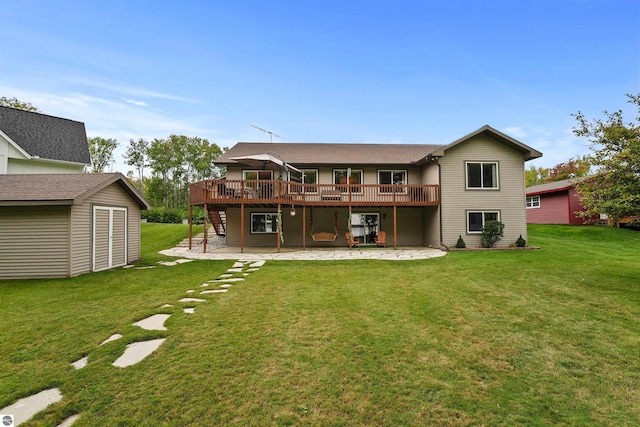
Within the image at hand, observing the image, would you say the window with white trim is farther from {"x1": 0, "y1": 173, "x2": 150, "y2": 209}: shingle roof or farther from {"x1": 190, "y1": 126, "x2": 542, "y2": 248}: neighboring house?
{"x1": 0, "y1": 173, "x2": 150, "y2": 209}: shingle roof

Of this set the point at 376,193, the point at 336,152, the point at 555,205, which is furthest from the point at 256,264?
the point at 555,205

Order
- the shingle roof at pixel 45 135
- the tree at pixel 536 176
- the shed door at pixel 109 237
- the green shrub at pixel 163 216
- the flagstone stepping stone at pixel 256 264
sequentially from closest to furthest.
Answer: the shed door at pixel 109 237, the flagstone stepping stone at pixel 256 264, the shingle roof at pixel 45 135, the green shrub at pixel 163 216, the tree at pixel 536 176

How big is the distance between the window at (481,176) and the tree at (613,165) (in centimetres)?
673

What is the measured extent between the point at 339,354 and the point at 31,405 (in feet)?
9.32

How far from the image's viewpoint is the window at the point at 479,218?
14297 mm

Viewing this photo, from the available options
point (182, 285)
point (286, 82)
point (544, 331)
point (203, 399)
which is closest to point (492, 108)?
point (286, 82)

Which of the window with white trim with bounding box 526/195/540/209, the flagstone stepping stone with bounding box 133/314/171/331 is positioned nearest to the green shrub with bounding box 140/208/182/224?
the flagstone stepping stone with bounding box 133/314/171/331

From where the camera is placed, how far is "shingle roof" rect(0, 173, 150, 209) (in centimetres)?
798

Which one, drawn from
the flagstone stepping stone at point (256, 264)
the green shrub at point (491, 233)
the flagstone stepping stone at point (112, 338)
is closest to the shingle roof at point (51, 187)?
the flagstone stepping stone at point (256, 264)

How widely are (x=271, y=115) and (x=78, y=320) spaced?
25.2 metres

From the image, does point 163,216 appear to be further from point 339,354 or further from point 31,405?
point 339,354

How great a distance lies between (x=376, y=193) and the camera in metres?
15.5

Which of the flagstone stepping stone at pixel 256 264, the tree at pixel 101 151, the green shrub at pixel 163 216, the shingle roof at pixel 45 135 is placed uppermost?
the tree at pixel 101 151

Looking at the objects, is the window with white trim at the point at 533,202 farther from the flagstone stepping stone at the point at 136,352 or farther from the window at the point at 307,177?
the flagstone stepping stone at the point at 136,352
